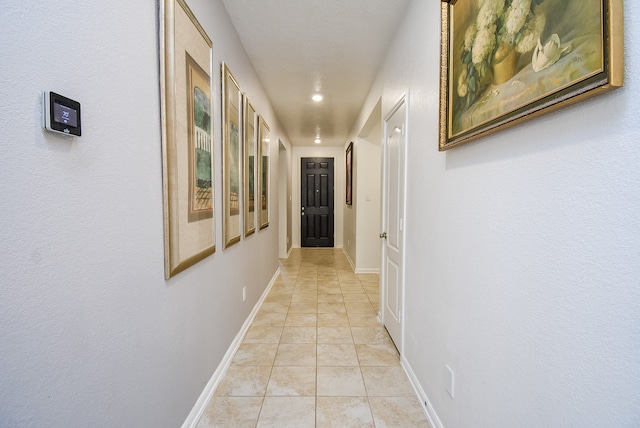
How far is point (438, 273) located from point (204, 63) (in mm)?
1696

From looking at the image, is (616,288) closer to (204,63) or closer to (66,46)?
(66,46)

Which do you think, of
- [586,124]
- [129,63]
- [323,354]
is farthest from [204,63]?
[323,354]

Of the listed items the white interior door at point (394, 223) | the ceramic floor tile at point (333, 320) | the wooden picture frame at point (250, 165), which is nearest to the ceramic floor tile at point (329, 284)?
the ceramic floor tile at point (333, 320)

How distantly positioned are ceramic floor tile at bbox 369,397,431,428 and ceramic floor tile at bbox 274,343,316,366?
0.57 metres

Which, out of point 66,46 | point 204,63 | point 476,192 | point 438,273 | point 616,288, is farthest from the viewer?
point 204,63

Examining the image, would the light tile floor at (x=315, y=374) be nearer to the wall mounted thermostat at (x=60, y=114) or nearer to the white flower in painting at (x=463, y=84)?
the wall mounted thermostat at (x=60, y=114)

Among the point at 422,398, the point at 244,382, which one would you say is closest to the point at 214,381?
the point at 244,382

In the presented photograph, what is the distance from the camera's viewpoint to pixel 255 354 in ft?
7.30

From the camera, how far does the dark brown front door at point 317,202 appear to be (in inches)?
280

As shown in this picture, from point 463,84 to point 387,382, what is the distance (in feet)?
5.89

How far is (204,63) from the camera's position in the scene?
1.60 m

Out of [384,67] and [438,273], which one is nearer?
[438,273]

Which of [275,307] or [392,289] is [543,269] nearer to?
[392,289]

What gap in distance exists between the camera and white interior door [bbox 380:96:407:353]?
7.05ft
